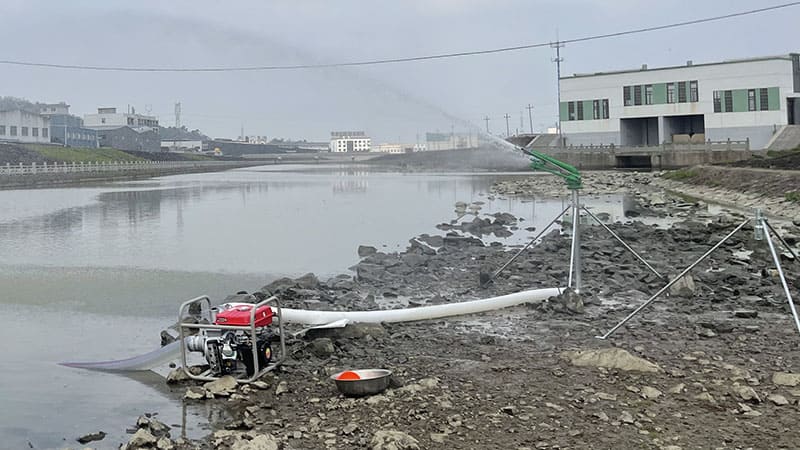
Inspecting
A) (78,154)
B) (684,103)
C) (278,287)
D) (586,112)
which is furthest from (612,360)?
(78,154)

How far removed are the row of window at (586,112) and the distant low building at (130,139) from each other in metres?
98.4

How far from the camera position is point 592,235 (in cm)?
2481

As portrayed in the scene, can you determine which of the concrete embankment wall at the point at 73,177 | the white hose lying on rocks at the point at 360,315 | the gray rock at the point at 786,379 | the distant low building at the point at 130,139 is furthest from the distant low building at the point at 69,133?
the gray rock at the point at 786,379

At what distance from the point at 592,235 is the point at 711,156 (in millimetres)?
56550

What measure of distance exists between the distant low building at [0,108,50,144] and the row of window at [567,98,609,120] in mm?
79349

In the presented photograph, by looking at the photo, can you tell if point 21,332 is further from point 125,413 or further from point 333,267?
point 333,267

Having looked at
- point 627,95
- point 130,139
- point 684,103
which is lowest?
point 684,103

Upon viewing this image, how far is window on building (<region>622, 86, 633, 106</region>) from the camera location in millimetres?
88550

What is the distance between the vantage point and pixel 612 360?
988cm

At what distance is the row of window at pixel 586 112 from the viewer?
91.1 meters

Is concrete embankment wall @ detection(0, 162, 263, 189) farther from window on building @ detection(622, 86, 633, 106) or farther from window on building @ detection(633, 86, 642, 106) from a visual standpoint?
window on building @ detection(633, 86, 642, 106)

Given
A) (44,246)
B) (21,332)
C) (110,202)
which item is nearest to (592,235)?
(21,332)

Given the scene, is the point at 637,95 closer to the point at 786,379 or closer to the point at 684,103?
the point at 684,103

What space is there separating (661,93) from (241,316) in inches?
3285
